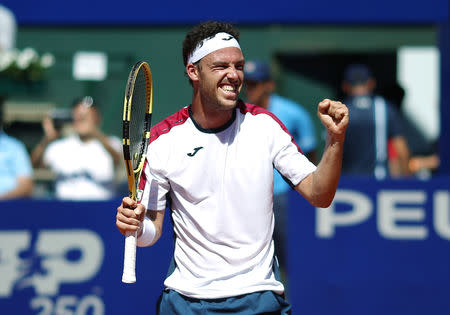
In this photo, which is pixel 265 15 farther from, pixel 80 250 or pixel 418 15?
pixel 80 250

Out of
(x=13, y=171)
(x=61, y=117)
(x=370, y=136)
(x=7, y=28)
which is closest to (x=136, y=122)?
(x=13, y=171)

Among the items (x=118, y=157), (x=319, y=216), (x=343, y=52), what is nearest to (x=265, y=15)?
(x=343, y=52)

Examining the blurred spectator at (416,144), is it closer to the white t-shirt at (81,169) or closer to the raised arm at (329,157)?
the white t-shirt at (81,169)

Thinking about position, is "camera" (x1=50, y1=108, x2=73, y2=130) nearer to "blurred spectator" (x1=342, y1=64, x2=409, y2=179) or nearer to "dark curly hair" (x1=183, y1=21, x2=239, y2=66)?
"blurred spectator" (x1=342, y1=64, x2=409, y2=179)

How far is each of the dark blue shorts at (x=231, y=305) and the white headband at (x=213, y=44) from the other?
1041 mm

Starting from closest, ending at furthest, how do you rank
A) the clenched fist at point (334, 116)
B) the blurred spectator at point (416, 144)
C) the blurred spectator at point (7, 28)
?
the clenched fist at point (334, 116) → the blurred spectator at point (7, 28) → the blurred spectator at point (416, 144)

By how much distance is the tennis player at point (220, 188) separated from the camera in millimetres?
3395

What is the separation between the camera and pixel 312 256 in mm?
6207

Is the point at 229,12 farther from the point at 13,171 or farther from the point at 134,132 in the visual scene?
the point at 134,132

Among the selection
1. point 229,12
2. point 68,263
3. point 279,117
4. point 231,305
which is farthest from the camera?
point 229,12

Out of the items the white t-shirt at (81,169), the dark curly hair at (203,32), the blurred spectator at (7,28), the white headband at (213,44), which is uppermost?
→ the blurred spectator at (7,28)

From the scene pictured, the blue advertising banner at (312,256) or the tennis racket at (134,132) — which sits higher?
the tennis racket at (134,132)

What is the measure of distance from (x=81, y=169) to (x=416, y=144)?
148 inches

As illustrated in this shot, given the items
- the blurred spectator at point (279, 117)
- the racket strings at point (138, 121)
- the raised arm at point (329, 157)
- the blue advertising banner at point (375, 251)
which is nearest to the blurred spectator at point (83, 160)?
the blurred spectator at point (279, 117)
